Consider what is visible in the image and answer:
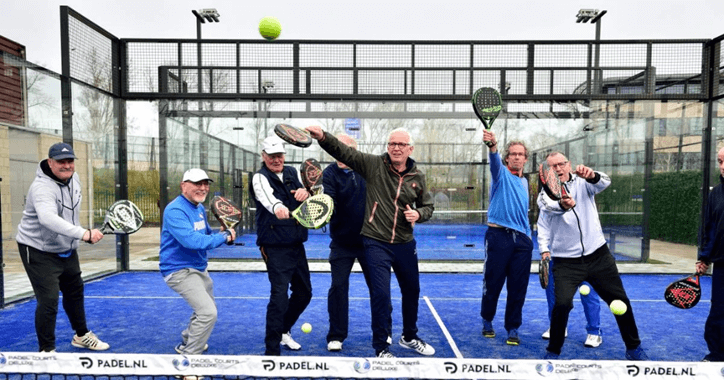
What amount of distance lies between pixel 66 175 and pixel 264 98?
547 centimetres

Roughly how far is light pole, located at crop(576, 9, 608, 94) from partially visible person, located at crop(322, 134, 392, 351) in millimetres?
6905

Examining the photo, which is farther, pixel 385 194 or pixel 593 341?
pixel 593 341

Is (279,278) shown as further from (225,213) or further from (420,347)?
(420,347)

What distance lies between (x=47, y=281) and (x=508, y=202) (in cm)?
427

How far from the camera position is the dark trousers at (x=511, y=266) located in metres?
4.74

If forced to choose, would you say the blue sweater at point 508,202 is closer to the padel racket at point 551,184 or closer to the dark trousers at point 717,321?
the padel racket at point 551,184

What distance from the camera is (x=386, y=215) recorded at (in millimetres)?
4090

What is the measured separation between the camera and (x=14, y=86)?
6.65 metres

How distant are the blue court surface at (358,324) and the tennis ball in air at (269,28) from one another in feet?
14.8

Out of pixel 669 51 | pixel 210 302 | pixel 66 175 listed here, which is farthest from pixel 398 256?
pixel 669 51

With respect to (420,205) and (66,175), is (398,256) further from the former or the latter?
(66,175)

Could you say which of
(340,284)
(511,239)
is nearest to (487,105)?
(511,239)

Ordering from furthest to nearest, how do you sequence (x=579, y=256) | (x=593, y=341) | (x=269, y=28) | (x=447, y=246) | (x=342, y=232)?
(x=447, y=246) < (x=269, y=28) < (x=593, y=341) < (x=342, y=232) < (x=579, y=256)

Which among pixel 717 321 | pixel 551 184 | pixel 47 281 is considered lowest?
pixel 717 321
